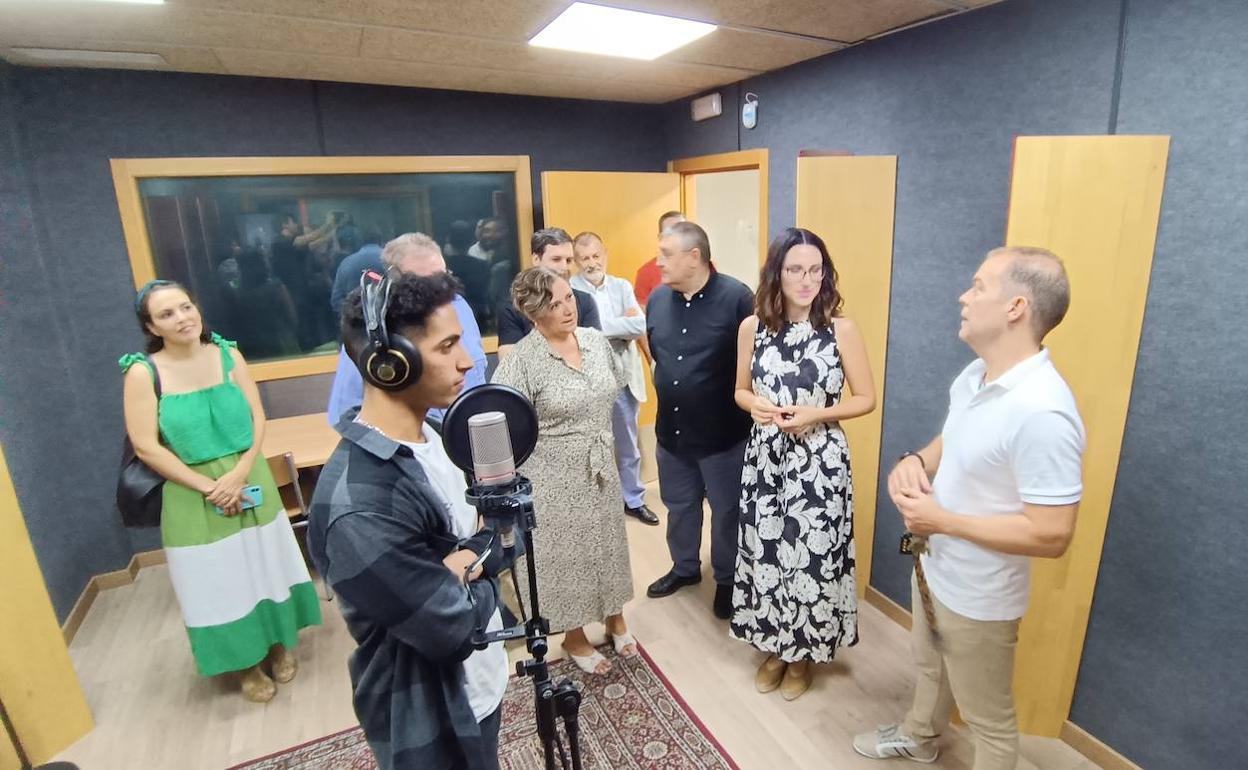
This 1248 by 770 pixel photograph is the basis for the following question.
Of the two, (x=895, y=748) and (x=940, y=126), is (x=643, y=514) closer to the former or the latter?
(x=895, y=748)

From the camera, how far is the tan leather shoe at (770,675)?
221 centimetres

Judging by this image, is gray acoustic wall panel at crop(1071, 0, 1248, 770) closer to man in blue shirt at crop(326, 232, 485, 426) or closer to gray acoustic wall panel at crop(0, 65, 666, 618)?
man in blue shirt at crop(326, 232, 485, 426)

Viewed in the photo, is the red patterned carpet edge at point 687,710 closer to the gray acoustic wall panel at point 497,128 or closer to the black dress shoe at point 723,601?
the black dress shoe at point 723,601

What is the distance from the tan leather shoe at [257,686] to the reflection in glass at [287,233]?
1.60 m

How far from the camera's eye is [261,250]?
3.17 m

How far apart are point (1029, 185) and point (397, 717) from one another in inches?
74.6

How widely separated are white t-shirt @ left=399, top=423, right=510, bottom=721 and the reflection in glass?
2018 mm

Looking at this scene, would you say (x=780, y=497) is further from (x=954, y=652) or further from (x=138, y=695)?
(x=138, y=695)

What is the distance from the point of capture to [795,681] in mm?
2191

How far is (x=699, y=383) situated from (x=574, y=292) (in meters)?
0.79

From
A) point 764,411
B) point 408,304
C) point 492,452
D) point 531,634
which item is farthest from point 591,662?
point 408,304

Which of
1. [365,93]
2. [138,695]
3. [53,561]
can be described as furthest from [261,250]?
[138,695]

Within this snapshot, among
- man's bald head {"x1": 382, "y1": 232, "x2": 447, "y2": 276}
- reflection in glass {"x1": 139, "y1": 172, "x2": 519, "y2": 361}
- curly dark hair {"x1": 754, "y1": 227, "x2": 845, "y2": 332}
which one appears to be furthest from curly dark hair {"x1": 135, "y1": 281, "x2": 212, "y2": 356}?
curly dark hair {"x1": 754, "y1": 227, "x2": 845, "y2": 332}

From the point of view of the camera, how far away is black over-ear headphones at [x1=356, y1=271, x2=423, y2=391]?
981 millimetres
